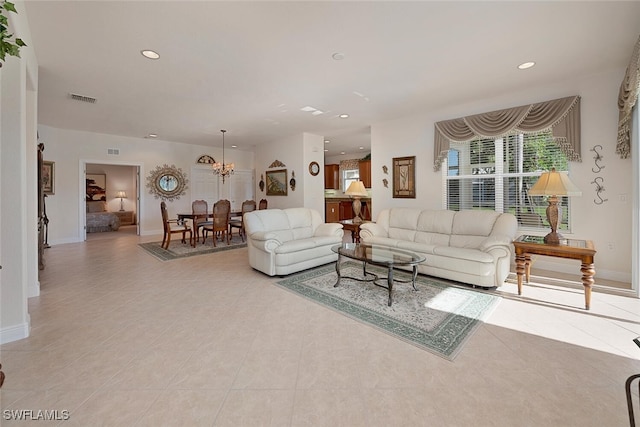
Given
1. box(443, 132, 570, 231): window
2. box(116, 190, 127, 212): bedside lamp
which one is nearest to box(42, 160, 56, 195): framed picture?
box(116, 190, 127, 212): bedside lamp

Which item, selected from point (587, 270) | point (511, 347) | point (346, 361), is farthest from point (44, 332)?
point (587, 270)

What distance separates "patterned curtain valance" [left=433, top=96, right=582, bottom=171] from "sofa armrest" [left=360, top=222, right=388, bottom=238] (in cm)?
178

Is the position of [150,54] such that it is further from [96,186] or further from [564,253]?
[96,186]

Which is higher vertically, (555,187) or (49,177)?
(49,177)

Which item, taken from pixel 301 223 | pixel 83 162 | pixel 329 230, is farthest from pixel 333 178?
pixel 83 162

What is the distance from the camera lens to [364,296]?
3234mm

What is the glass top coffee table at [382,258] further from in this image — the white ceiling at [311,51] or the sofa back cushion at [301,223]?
the white ceiling at [311,51]

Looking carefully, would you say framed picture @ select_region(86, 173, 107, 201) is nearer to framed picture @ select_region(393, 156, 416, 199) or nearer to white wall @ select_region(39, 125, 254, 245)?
white wall @ select_region(39, 125, 254, 245)

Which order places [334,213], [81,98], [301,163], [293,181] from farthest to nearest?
1. [334,213]
2. [293,181]
3. [301,163]
4. [81,98]

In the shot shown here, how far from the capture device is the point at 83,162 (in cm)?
695

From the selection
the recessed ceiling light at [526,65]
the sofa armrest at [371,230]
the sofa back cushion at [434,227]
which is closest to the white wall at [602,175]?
the recessed ceiling light at [526,65]

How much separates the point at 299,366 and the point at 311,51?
10.1ft

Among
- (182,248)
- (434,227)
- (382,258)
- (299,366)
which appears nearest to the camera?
(299,366)

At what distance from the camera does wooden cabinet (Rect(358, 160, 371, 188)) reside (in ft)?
31.1
